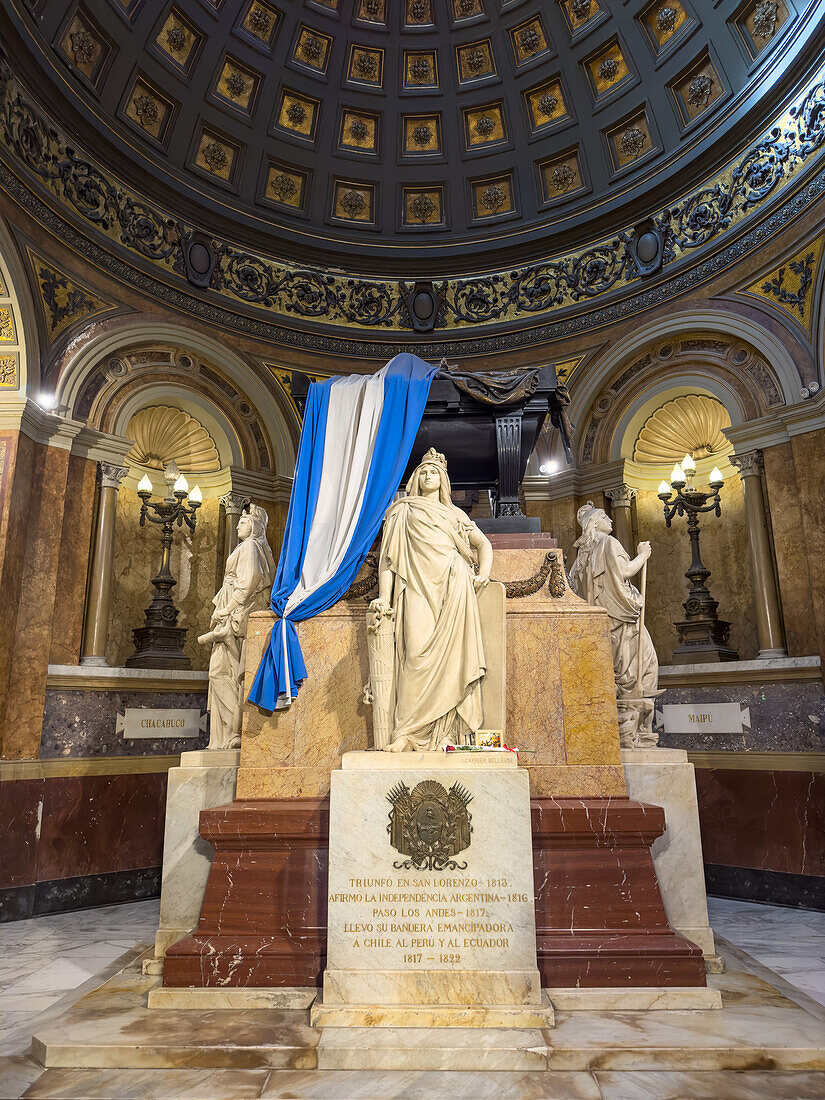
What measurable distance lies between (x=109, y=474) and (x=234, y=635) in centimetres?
452

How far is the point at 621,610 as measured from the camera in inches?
271

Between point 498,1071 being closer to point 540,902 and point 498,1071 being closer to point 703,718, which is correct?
point 540,902

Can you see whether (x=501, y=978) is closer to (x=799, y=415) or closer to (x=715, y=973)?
(x=715, y=973)

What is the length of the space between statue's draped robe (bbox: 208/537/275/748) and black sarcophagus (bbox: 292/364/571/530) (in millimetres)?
1753

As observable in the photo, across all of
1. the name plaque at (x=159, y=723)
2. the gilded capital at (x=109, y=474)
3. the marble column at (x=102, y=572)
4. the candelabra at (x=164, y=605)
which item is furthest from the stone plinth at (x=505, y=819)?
the gilded capital at (x=109, y=474)

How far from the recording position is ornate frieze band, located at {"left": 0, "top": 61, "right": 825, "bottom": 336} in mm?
9625

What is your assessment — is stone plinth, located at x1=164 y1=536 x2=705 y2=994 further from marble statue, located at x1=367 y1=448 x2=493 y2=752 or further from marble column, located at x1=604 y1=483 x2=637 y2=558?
marble column, located at x1=604 y1=483 x2=637 y2=558

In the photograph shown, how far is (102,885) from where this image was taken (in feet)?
28.7

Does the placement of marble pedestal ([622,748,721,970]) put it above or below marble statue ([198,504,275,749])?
below

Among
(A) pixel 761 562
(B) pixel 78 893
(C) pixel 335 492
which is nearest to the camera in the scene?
(C) pixel 335 492

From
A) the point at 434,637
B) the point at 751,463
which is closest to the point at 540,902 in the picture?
the point at 434,637

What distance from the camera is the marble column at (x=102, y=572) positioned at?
9.57 m

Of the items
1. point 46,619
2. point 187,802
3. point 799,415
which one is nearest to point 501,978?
point 187,802

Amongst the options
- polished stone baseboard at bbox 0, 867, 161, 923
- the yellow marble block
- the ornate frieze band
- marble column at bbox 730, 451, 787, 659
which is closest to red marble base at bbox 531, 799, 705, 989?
the yellow marble block
